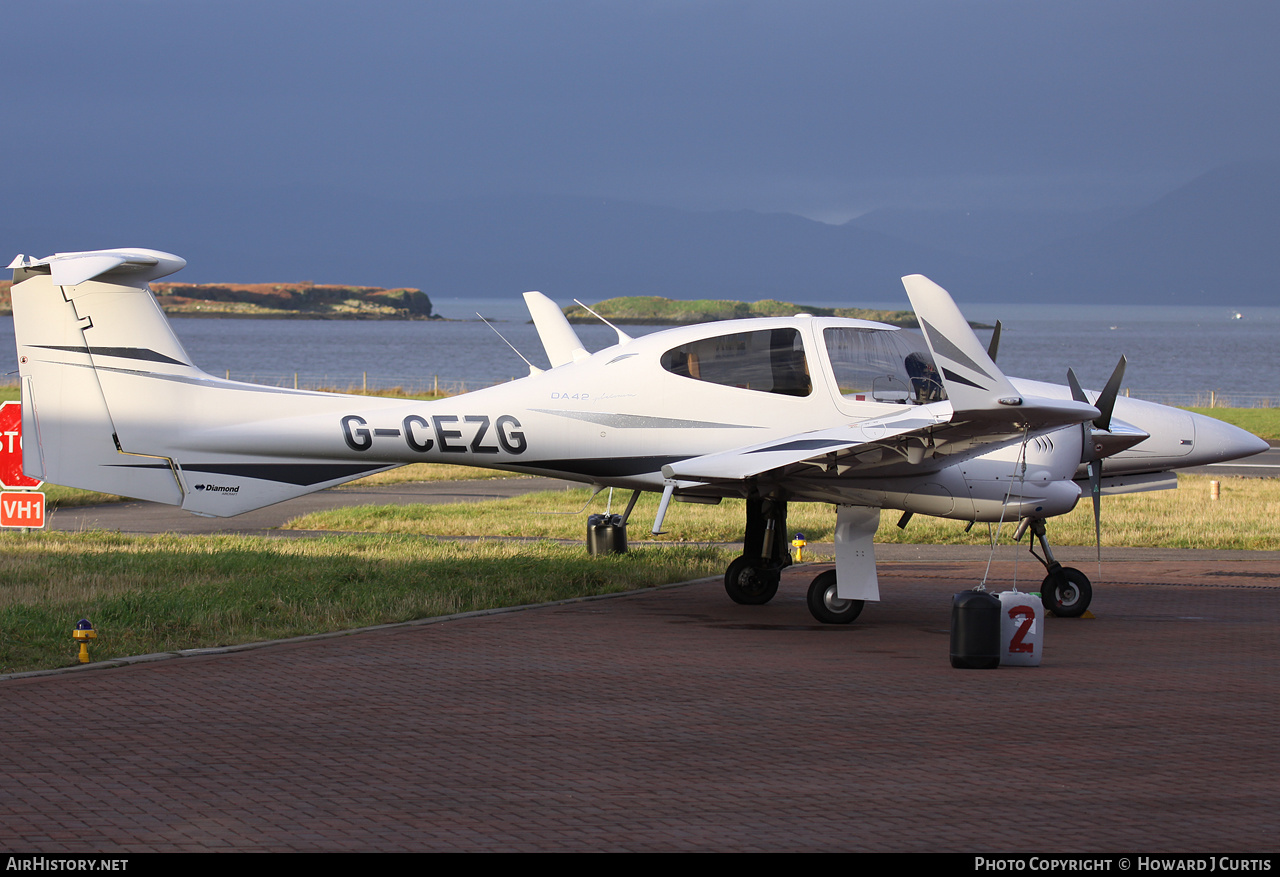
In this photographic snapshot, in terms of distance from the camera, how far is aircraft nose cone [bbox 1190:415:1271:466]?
14.7 m

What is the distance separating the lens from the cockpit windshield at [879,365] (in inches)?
544

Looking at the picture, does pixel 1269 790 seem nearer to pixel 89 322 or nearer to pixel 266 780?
pixel 266 780

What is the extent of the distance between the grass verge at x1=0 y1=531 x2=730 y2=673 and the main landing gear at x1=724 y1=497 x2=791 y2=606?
1671mm

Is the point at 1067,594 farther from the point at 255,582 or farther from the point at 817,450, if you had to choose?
the point at 255,582

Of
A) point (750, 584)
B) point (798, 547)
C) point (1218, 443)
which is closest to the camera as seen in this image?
point (1218, 443)

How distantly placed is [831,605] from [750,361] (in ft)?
9.19

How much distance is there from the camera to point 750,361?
14.1 meters

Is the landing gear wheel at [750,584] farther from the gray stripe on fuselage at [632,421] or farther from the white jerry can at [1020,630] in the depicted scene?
the white jerry can at [1020,630]

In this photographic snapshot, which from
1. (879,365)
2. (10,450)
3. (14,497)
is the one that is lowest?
(14,497)

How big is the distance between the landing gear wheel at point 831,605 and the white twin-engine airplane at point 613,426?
0.08ft

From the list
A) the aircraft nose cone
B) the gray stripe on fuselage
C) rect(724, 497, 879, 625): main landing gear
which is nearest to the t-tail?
the gray stripe on fuselage

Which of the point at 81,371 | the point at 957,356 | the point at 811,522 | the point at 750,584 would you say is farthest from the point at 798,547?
the point at 81,371

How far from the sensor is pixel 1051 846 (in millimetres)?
6324

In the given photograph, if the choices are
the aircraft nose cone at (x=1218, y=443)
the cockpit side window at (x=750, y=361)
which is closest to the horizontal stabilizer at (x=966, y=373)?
the cockpit side window at (x=750, y=361)
